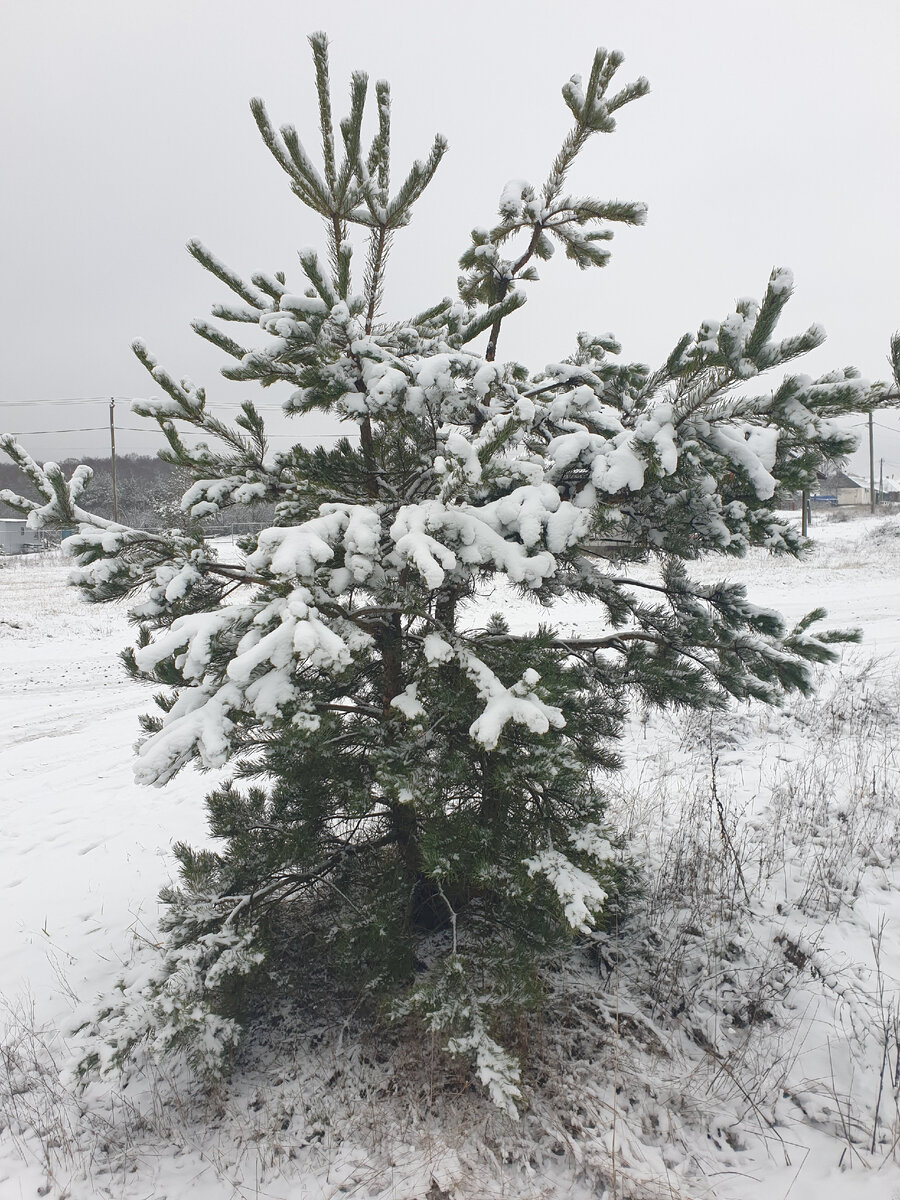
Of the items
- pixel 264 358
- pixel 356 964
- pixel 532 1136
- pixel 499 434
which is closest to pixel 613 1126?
pixel 532 1136

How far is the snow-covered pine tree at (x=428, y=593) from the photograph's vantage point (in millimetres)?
1969

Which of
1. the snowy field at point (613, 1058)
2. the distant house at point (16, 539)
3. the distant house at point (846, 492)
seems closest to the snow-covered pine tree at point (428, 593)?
the snowy field at point (613, 1058)

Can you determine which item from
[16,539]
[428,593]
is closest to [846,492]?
[16,539]

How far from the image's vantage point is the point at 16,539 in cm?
4284

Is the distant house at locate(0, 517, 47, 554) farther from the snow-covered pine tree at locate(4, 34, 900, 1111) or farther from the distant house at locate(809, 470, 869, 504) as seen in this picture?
the distant house at locate(809, 470, 869, 504)

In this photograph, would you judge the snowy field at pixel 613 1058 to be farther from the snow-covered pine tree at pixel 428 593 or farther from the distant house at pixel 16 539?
the distant house at pixel 16 539

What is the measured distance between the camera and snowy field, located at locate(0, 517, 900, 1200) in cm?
224

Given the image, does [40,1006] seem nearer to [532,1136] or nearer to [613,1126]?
[532,1136]

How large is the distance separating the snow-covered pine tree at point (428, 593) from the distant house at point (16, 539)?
1686 inches

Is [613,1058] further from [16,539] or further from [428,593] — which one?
[16,539]

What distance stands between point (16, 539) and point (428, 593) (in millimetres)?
50708

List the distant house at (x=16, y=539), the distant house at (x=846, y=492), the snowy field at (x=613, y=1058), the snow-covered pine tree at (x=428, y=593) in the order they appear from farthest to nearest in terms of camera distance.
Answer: the distant house at (x=846, y=492)
the distant house at (x=16, y=539)
the snowy field at (x=613, y=1058)
the snow-covered pine tree at (x=428, y=593)

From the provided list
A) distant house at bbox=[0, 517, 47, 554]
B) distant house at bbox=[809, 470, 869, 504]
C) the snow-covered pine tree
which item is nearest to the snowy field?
the snow-covered pine tree

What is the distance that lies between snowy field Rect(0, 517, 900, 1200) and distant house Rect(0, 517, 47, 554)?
1640 inches
